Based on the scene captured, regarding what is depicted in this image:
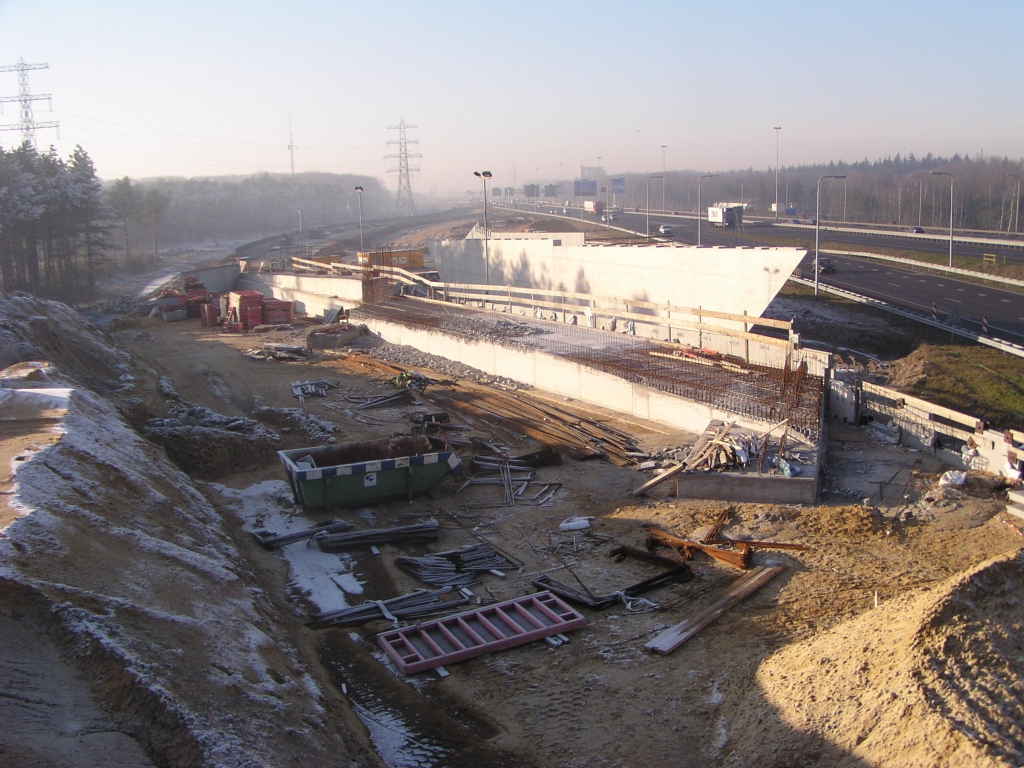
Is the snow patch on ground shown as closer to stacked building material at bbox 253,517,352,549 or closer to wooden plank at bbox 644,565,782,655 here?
stacked building material at bbox 253,517,352,549

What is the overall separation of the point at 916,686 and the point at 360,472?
9.18m

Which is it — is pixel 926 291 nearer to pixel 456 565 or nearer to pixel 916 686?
pixel 456 565

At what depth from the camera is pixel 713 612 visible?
8.97m

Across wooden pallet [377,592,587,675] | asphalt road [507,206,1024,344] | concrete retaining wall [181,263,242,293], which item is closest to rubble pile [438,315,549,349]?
wooden pallet [377,592,587,675]

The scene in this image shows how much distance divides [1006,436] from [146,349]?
3008 cm

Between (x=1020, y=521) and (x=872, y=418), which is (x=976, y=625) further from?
(x=872, y=418)

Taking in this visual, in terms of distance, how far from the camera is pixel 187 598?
25.1 feet

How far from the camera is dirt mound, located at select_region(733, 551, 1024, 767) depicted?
5453 mm

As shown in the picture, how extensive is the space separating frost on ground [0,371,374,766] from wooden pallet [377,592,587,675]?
1.21 meters

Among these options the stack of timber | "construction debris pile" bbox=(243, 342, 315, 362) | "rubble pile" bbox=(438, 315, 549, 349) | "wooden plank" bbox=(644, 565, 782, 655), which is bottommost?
"wooden plank" bbox=(644, 565, 782, 655)

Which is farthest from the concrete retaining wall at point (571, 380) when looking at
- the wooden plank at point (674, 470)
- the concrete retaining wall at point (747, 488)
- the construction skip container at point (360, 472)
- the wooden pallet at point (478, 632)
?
the wooden pallet at point (478, 632)

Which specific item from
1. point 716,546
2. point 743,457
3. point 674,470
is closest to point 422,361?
point 674,470

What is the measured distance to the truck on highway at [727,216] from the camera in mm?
62625

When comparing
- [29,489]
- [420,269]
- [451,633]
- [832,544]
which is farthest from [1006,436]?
[420,269]
